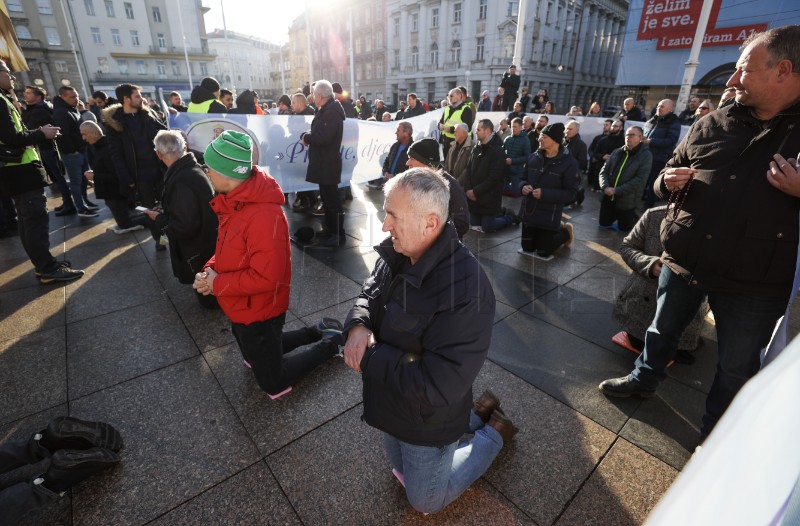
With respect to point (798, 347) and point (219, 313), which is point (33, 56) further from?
point (798, 347)

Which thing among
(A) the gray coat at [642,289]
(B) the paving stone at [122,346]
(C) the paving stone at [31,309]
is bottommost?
(B) the paving stone at [122,346]

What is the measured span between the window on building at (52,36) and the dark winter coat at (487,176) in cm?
5835

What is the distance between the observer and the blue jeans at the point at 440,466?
6.08 ft

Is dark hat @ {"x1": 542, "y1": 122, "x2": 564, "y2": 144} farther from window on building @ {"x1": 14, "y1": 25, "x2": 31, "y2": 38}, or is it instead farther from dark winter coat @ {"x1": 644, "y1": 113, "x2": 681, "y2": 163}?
window on building @ {"x1": 14, "y1": 25, "x2": 31, "y2": 38}

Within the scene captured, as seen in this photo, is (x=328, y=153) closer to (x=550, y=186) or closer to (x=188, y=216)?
(x=188, y=216)

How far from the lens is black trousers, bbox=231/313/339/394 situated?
8.57 ft

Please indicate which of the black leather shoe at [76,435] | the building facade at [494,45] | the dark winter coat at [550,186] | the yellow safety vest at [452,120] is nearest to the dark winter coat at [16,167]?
the black leather shoe at [76,435]

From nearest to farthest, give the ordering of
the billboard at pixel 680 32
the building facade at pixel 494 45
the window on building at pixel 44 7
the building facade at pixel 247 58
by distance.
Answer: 1. the billboard at pixel 680 32
2. the building facade at pixel 494 45
3. the window on building at pixel 44 7
4. the building facade at pixel 247 58

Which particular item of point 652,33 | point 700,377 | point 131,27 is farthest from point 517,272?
point 131,27

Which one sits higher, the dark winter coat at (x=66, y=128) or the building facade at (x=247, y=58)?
the building facade at (x=247, y=58)

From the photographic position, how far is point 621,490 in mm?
2170

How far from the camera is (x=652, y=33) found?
79.1 feet

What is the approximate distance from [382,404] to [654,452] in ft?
6.18

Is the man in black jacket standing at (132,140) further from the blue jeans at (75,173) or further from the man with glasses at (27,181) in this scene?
the blue jeans at (75,173)
